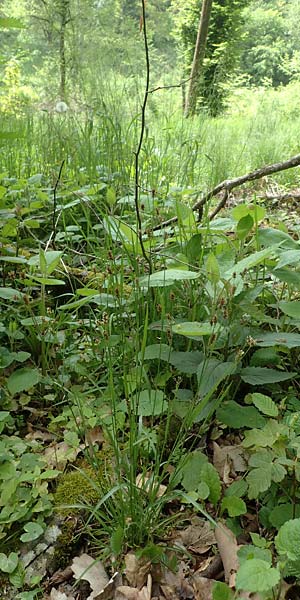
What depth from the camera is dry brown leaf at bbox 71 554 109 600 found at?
0.78 meters

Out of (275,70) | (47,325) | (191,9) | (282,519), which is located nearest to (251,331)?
(282,519)

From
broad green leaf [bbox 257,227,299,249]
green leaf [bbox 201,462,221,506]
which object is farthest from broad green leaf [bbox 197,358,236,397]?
broad green leaf [bbox 257,227,299,249]

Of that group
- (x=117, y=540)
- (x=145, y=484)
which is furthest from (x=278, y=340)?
(x=117, y=540)

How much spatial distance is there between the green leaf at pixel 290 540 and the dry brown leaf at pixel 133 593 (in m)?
0.25

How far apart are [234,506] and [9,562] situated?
1.37 feet

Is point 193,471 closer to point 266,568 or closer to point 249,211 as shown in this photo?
point 266,568

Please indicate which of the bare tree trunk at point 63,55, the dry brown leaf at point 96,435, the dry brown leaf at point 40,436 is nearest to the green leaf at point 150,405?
the dry brown leaf at point 96,435

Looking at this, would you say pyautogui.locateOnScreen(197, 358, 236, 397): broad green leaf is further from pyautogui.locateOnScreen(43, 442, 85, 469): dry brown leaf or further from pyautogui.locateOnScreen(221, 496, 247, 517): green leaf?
pyautogui.locateOnScreen(43, 442, 85, 469): dry brown leaf

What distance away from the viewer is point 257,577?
612 mm

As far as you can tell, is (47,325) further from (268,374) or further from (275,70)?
(275,70)

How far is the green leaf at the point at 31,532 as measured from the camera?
834 mm

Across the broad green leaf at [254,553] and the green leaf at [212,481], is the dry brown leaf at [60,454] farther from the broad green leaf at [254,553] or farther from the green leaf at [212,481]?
the broad green leaf at [254,553]

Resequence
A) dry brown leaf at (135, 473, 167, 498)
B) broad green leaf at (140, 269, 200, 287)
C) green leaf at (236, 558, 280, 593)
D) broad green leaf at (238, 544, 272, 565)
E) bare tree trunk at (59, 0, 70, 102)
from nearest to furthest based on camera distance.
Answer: green leaf at (236, 558, 280, 593) < broad green leaf at (238, 544, 272, 565) < dry brown leaf at (135, 473, 167, 498) < broad green leaf at (140, 269, 200, 287) < bare tree trunk at (59, 0, 70, 102)

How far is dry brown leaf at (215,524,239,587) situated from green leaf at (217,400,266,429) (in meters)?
0.20
